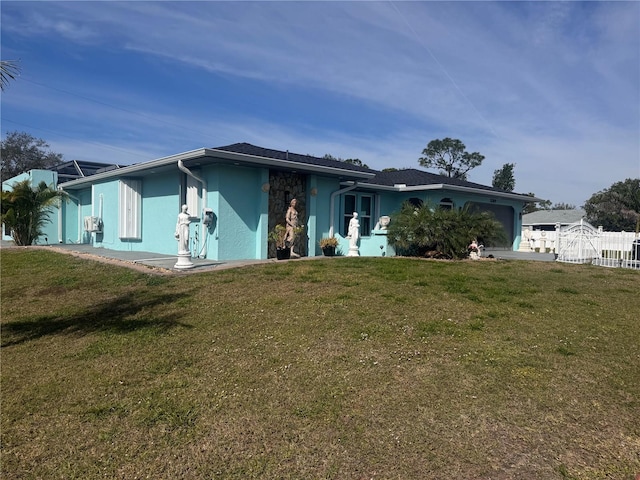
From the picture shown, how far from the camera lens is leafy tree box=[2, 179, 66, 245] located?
1531 centimetres

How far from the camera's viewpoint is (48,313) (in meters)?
6.75

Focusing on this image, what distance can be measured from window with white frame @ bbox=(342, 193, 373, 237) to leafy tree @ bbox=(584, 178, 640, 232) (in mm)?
28070

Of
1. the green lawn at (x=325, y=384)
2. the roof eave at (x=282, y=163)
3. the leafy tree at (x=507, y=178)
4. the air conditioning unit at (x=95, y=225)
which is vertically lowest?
the green lawn at (x=325, y=384)

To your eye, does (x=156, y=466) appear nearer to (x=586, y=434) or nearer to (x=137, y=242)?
(x=586, y=434)

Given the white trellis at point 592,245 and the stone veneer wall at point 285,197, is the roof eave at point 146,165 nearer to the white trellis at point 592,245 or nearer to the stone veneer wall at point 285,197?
the stone veneer wall at point 285,197

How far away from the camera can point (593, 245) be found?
1382 cm

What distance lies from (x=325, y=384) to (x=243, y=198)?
836cm

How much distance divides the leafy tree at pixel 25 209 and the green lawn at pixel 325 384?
10047 millimetres

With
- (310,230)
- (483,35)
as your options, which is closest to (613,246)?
(483,35)

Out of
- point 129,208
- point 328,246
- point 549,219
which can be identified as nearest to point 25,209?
point 129,208

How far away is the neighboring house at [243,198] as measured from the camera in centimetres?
1138

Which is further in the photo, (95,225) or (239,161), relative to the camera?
(95,225)

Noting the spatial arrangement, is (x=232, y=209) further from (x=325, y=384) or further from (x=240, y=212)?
(x=325, y=384)

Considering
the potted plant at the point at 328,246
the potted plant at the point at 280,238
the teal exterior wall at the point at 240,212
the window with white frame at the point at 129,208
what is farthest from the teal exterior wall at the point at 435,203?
the window with white frame at the point at 129,208
